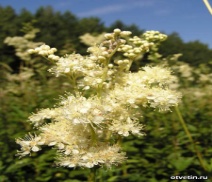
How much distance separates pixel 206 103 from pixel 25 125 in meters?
2.04

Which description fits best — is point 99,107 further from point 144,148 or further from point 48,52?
point 144,148

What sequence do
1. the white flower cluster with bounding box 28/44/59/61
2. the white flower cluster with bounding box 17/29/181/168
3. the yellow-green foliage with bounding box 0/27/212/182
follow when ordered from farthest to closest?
the yellow-green foliage with bounding box 0/27/212/182 → the white flower cluster with bounding box 28/44/59/61 → the white flower cluster with bounding box 17/29/181/168

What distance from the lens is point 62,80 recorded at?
236 inches

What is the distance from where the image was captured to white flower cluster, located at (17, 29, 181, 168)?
4.91 ft

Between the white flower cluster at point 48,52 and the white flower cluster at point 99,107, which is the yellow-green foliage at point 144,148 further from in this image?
the white flower cluster at point 48,52

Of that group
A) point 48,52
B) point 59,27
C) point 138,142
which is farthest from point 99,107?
point 59,27

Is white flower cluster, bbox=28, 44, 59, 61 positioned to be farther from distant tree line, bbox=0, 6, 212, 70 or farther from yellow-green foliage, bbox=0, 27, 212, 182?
distant tree line, bbox=0, 6, 212, 70

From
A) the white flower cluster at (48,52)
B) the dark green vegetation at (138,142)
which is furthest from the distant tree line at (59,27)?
the white flower cluster at (48,52)

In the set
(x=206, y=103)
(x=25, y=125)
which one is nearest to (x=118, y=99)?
(x=25, y=125)

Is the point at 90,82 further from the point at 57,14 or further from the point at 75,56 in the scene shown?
the point at 57,14

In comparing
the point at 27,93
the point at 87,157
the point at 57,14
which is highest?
the point at 57,14

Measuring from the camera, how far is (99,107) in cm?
148

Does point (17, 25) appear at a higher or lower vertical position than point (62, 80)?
higher

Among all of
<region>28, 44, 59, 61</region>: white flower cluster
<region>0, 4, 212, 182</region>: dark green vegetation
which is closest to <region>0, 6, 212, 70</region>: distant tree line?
<region>0, 4, 212, 182</region>: dark green vegetation
